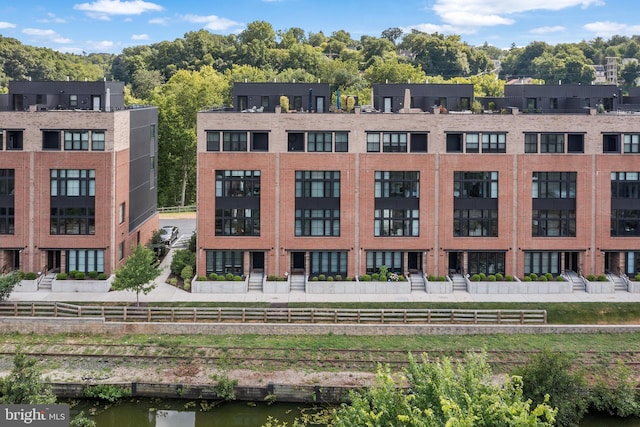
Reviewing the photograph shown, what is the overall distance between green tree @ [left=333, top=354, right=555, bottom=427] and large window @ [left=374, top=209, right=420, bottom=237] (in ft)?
105

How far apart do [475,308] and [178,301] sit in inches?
776

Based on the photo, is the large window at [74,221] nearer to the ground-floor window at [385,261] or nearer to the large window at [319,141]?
the large window at [319,141]

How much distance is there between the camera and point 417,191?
190 ft

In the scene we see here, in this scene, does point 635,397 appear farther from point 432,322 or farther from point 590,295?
point 590,295

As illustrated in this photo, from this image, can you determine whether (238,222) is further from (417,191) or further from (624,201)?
(624,201)

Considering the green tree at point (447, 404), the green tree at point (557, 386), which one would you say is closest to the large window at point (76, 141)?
the green tree at point (557, 386)

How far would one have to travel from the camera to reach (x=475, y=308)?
5222 centimetres

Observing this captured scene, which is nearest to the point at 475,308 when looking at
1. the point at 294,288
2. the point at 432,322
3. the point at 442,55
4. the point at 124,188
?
the point at 432,322

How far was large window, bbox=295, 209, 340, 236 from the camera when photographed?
5750cm

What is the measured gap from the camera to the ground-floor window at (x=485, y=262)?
58.4 metres

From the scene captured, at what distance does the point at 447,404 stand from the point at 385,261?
122ft

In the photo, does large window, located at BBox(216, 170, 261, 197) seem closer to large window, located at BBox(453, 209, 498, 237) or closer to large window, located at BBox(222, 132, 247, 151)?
large window, located at BBox(222, 132, 247, 151)

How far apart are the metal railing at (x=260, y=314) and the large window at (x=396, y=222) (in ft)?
32.1

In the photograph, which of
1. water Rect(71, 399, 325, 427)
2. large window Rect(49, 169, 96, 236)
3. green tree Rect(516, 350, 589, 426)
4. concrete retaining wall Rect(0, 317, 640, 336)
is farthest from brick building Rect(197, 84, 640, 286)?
green tree Rect(516, 350, 589, 426)
